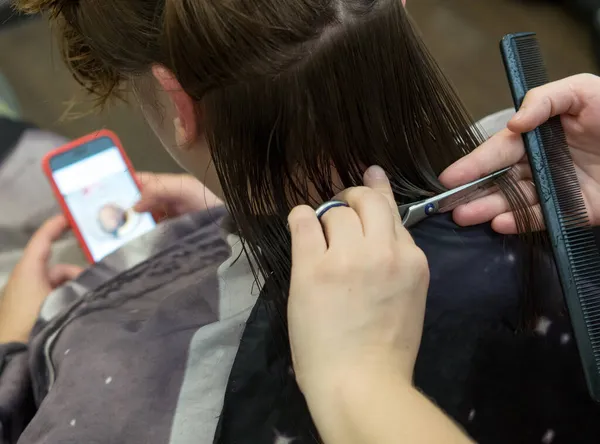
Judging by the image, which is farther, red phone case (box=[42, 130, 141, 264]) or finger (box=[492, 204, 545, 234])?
red phone case (box=[42, 130, 141, 264])

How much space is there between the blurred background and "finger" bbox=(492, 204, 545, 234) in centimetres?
81

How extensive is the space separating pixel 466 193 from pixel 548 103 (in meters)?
0.11

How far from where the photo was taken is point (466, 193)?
1.72 ft

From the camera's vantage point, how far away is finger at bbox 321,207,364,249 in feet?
1.30

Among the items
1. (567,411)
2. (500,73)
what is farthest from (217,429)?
(500,73)

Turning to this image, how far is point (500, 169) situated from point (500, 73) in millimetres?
884

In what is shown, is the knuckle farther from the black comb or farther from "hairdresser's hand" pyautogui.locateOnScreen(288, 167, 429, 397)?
the black comb

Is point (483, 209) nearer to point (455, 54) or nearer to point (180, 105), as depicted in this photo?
point (180, 105)

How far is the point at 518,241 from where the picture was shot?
1.73ft

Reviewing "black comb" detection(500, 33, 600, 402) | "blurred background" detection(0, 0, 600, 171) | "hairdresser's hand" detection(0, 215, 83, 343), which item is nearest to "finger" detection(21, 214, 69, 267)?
"hairdresser's hand" detection(0, 215, 83, 343)

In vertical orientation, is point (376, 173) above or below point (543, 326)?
above

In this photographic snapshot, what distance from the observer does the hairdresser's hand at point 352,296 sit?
1.23 feet


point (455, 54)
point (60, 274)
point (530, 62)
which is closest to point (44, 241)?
point (60, 274)

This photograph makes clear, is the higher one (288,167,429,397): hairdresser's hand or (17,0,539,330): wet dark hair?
(17,0,539,330): wet dark hair
